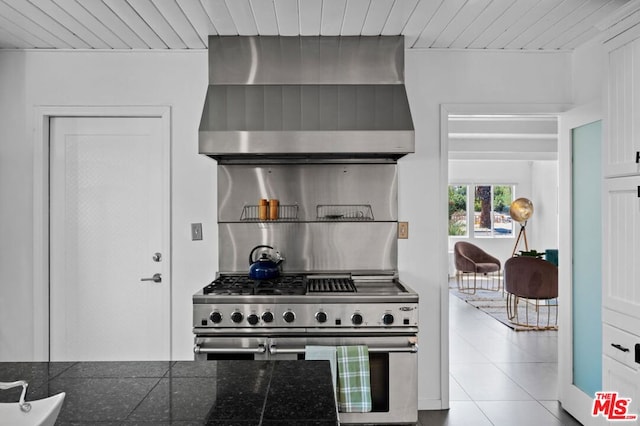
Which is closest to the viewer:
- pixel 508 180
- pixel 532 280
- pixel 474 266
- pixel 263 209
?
pixel 263 209

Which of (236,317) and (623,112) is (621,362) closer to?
(623,112)

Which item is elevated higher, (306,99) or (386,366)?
(306,99)

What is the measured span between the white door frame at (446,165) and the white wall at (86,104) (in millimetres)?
1580

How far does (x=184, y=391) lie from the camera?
1.26 m

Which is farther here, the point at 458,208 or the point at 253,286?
the point at 458,208

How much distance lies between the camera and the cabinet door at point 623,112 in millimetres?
2096

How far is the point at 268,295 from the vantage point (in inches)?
108

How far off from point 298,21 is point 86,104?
1.58m

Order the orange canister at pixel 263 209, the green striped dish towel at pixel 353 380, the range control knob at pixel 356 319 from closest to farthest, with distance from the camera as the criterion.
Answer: the green striped dish towel at pixel 353 380
the range control knob at pixel 356 319
the orange canister at pixel 263 209

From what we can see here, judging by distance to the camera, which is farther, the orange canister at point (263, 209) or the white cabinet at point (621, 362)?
the orange canister at point (263, 209)

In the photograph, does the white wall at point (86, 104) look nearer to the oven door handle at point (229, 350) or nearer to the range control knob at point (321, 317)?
the oven door handle at point (229, 350)

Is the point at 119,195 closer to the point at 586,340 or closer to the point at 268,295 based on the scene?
the point at 268,295

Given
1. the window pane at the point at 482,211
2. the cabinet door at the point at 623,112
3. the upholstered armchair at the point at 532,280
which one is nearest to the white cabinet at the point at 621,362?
the cabinet door at the point at 623,112

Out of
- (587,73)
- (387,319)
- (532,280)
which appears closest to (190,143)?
(387,319)
